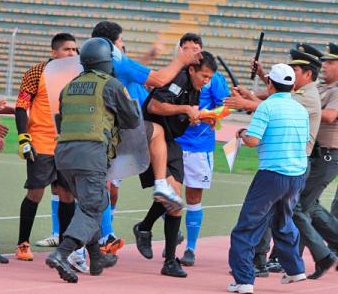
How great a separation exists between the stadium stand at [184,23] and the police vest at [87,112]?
24689 millimetres

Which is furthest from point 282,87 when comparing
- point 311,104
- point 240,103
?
point 311,104

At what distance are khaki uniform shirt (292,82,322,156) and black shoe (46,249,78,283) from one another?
92.7 inches

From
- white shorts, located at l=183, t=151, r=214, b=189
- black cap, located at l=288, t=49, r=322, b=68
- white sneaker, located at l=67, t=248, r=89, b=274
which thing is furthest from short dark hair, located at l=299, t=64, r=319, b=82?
white sneaker, located at l=67, t=248, r=89, b=274

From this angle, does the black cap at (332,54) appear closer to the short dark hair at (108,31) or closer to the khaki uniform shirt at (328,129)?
the khaki uniform shirt at (328,129)

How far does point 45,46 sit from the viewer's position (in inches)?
1453

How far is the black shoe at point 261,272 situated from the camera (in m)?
10.5

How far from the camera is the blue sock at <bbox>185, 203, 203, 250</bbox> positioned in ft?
37.3

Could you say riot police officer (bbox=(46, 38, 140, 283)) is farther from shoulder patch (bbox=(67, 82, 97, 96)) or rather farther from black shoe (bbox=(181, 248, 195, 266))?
black shoe (bbox=(181, 248, 195, 266))

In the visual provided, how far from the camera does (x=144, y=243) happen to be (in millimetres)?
10891

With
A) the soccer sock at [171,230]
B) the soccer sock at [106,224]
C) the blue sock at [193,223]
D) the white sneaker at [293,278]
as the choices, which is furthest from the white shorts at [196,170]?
the white sneaker at [293,278]

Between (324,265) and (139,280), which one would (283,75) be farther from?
(139,280)

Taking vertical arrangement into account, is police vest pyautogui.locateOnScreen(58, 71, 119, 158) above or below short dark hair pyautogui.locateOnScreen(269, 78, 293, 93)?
below

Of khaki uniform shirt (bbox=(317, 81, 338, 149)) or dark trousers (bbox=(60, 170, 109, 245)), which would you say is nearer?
dark trousers (bbox=(60, 170, 109, 245))

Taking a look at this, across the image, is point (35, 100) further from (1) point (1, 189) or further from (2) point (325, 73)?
(1) point (1, 189)
